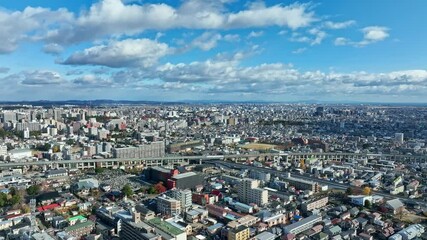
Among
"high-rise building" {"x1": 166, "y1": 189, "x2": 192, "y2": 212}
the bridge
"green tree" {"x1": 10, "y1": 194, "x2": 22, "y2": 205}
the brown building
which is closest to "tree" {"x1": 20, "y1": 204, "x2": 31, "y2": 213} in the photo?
"green tree" {"x1": 10, "y1": 194, "x2": 22, "y2": 205}

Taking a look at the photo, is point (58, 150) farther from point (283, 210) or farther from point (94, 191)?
point (283, 210)

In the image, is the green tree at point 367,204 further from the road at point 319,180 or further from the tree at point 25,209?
the tree at point 25,209

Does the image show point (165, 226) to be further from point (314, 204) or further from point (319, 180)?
point (319, 180)

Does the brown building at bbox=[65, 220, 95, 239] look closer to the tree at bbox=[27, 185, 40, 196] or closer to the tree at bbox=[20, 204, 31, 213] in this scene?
the tree at bbox=[20, 204, 31, 213]

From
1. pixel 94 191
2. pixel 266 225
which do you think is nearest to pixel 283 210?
pixel 266 225

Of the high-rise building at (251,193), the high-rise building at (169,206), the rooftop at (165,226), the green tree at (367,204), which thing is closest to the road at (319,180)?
the green tree at (367,204)
